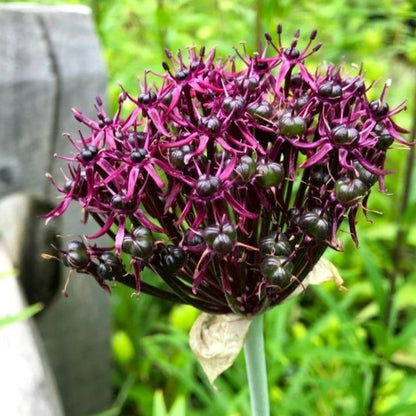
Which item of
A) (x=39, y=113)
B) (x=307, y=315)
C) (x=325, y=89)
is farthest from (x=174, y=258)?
(x=307, y=315)

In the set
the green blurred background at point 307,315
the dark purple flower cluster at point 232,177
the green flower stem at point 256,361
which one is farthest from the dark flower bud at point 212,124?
the green blurred background at point 307,315

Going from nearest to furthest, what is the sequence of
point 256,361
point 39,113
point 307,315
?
1. point 256,361
2. point 39,113
3. point 307,315

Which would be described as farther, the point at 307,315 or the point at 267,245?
the point at 307,315

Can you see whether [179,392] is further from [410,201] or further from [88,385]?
[410,201]

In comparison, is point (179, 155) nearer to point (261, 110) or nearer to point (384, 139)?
point (261, 110)

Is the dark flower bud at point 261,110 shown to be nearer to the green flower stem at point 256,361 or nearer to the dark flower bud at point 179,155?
the dark flower bud at point 179,155

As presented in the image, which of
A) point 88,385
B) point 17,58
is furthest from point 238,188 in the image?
point 88,385
